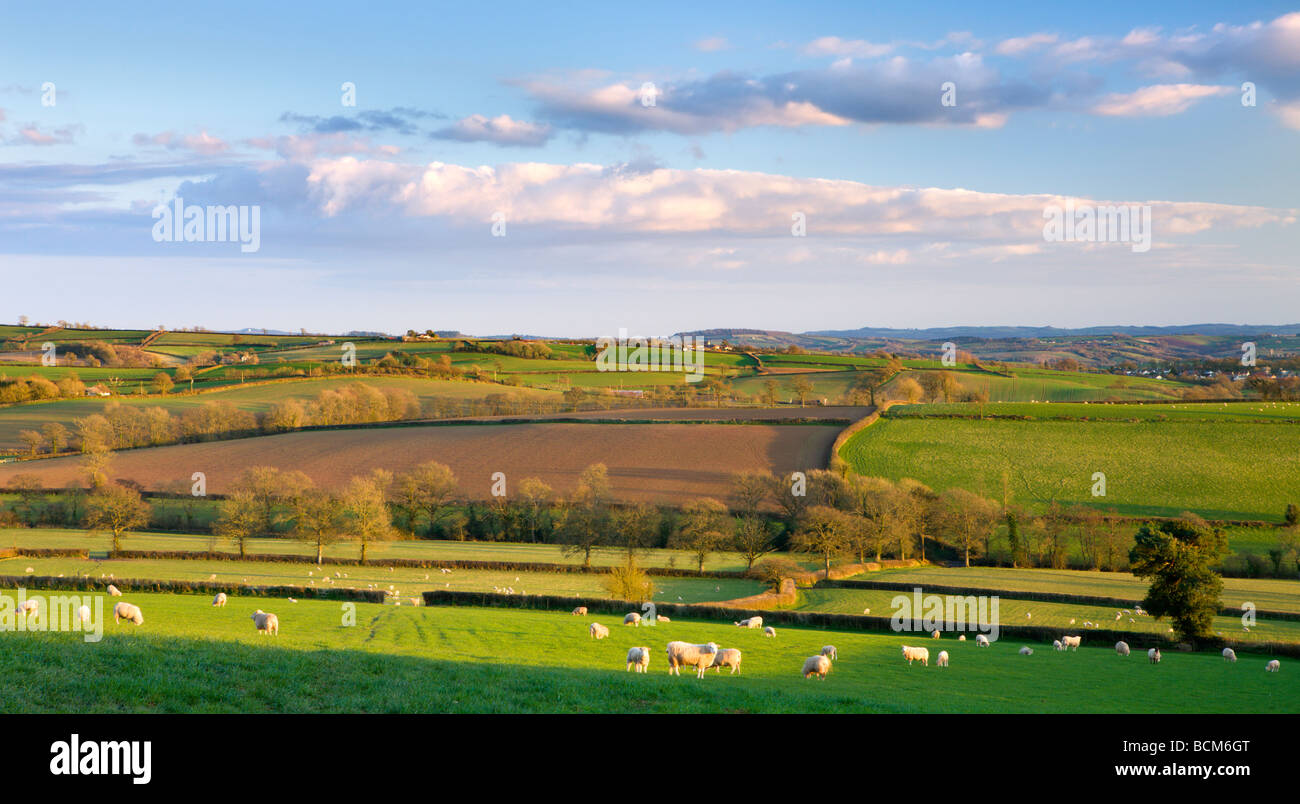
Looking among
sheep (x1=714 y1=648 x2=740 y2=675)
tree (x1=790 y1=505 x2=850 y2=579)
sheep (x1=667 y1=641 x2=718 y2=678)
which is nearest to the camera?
sheep (x1=667 y1=641 x2=718 y2=678)

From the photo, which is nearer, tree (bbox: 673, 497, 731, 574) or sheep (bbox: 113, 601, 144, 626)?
sheep (bbox: 113, 601, 144, 626)

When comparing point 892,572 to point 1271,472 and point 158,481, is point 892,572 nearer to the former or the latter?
point 1271,472

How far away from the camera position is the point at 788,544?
6512cm

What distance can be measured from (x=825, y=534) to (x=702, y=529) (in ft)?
31.1

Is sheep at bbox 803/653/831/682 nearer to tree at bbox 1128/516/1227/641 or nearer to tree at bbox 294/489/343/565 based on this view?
tree at bbox 1128/516/1227/641

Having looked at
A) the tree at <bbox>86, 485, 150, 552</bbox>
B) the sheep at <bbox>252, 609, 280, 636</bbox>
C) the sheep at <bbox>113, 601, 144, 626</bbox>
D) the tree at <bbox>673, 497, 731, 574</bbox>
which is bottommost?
the tree at <bbox>673, 497, 731, 574</bbox>

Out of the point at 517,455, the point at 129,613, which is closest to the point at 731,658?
the point at 129,613

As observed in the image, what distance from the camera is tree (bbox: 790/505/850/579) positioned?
54188 millimetres

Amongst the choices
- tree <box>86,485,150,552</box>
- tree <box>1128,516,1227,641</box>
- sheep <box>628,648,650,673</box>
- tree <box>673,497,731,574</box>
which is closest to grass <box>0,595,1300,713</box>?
sheep <box>628,648,650,673</box>

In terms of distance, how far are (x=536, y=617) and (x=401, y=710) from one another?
2174cm

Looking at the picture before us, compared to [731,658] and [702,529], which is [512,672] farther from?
[702,529]

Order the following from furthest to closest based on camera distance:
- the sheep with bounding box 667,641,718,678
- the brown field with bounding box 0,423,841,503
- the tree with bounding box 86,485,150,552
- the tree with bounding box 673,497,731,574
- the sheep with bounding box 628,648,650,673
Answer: the brown field with bounding box 0,423,841,503 < the tree with bounding box 673,497,731,574 < the tree with bounding box 86,485,150,552 < the sheep with bounding box 628,648,650,673 < the sheep with bounding box 667,641,718,678

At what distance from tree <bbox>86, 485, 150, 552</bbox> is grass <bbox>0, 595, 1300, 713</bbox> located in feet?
82.7
